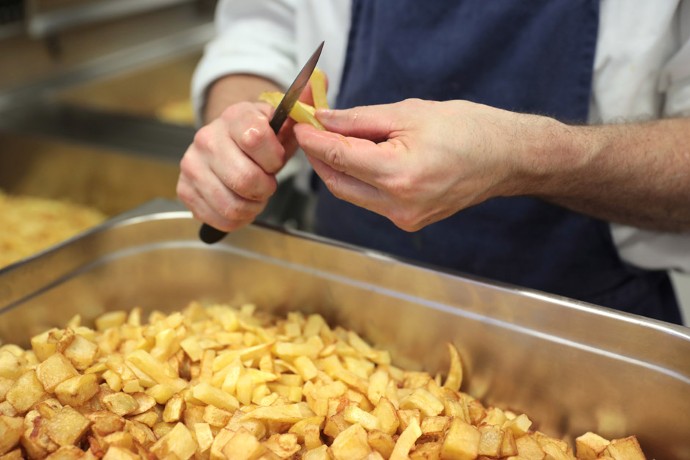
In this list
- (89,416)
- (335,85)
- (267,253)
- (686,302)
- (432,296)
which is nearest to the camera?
(89,416)

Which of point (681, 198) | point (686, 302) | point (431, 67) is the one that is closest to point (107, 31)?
point (431, 67)

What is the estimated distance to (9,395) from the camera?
0.82 metres

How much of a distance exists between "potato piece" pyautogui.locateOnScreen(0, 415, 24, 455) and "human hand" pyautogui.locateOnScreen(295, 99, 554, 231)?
1.61ft

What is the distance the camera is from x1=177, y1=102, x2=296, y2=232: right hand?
930 millimetres

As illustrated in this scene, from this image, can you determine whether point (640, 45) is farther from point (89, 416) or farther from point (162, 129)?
point (162, 129)

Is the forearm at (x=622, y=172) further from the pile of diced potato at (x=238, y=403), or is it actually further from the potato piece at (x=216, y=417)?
the potato piece at (x=216, y=417)

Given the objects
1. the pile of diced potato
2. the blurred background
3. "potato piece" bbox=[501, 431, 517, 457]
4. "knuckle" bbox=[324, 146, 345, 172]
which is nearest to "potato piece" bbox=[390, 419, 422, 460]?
the pile of diced potato

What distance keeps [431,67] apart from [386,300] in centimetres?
44

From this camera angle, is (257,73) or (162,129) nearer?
(257,73)

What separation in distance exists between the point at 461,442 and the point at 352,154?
377 millimetres

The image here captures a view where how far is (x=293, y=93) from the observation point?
0.87 meters

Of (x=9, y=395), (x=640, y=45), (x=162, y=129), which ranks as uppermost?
(x=640, y=45)

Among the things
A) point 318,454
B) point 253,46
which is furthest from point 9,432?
point 253,46

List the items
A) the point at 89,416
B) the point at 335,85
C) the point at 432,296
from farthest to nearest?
the point at 335,85 < the point at 432,296 < the point at 89,416
